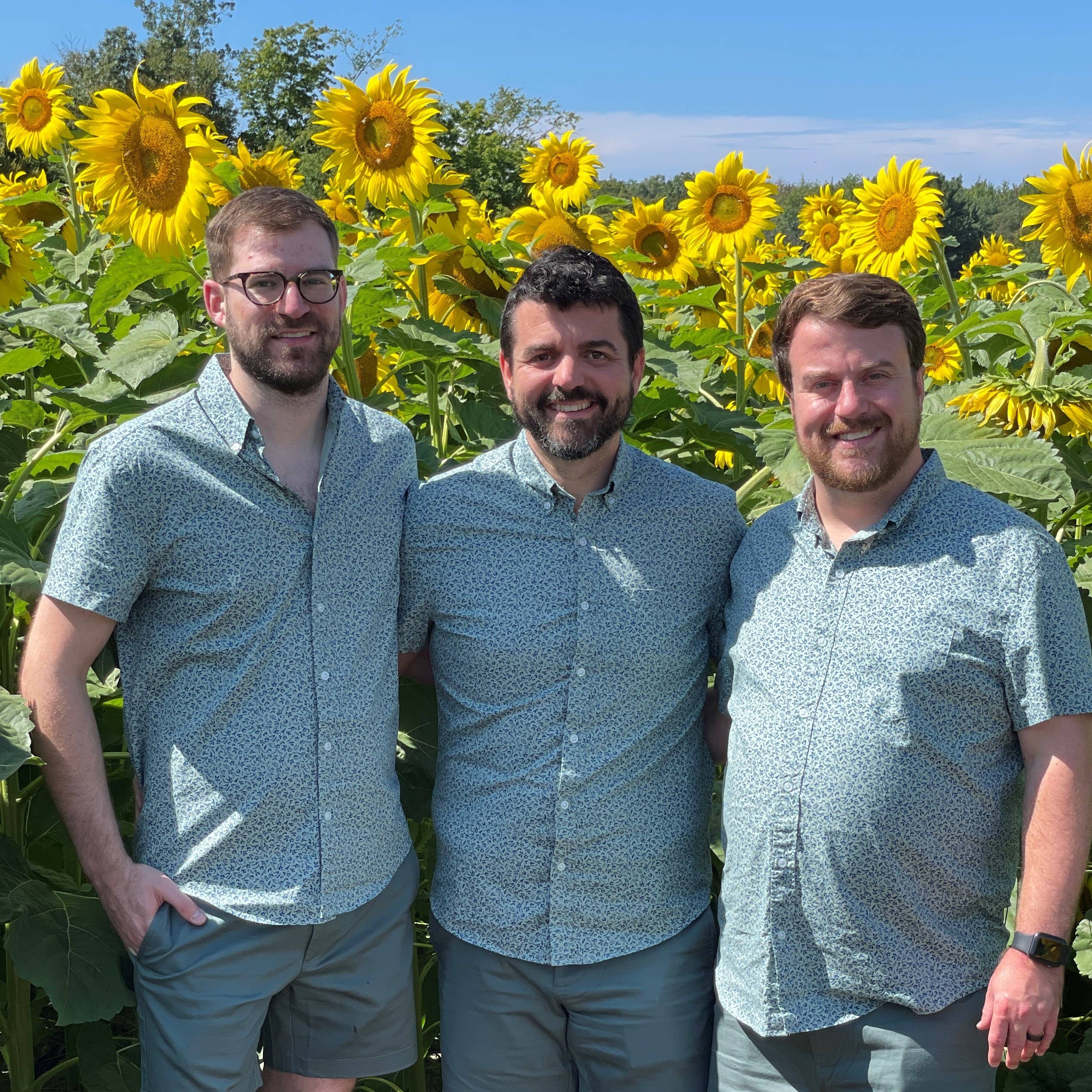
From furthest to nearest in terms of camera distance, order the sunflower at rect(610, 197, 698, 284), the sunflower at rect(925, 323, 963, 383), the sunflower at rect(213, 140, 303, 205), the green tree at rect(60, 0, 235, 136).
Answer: the green tree at rect(60, 0, 235, 136)
the sunflower at rect(610, 197, 698, 284)
the sunflower at rect(925, 323, 963, 383)
the sunflower at rect(213, 140, 303, 205)

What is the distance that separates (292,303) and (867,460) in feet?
3.47

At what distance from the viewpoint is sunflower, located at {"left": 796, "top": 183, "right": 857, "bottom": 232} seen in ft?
25.1

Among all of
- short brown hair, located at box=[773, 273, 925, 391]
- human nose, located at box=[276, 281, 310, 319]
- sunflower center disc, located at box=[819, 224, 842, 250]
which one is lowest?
short brown hair, located at box=[773, 273, 925, 391]

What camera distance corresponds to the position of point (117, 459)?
7.67 ft

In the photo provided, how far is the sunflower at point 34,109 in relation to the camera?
5.60m

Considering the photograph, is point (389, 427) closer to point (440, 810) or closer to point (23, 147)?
point (440, 810)

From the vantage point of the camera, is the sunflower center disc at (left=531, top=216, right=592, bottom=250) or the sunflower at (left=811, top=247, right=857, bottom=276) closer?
the sunflower center disc at (left=531, top=216, right=592, bottom=250)

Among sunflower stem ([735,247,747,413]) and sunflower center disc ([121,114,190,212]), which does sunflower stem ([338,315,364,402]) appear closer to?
sunflower center disc ([121,114,190,212])

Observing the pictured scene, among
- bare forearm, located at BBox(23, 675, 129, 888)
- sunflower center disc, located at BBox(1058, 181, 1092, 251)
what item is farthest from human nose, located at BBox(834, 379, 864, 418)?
sunflower center disc, located at BBox(1058, 181, 1092, 251)

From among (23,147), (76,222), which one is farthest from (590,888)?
(23,147)

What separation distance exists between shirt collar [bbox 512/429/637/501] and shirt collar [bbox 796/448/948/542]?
0.39 m

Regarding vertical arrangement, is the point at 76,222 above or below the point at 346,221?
below

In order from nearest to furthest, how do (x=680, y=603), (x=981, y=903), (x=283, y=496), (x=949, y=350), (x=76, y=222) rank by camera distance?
(x=981, y=903), (x=283, y=496), (x=680, y=603), (x=76, y=222), (x=949, y=350)

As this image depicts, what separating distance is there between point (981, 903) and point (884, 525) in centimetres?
67
